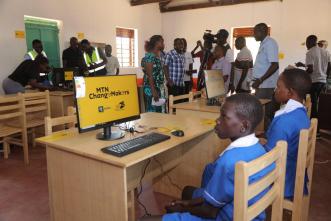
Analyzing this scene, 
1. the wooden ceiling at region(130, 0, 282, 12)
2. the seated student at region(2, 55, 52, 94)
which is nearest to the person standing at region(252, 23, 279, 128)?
the seated student at region(2, 55, 52, 94)

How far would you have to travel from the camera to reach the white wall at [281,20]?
730 centimetres

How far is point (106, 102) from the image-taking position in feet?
6.15

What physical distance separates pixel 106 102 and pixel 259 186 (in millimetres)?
1074

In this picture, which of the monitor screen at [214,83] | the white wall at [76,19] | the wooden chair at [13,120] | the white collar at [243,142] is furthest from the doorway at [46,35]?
the white collar at [243,142]

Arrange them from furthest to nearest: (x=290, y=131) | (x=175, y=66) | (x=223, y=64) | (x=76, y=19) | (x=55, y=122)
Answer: (x=76, y=19) → (x=175, y=66) → (x=223, y=64) → (x=55, y=122) → (x=290, y=131)

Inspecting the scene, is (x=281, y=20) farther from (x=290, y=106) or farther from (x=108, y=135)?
(x=108, y=135)

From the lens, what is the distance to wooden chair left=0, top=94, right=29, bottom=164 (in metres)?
3.32

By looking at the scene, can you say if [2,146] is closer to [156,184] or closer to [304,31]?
[156,184]

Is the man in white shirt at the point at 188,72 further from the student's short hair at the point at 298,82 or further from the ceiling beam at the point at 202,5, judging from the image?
the ceiling beam at the point at 202,5

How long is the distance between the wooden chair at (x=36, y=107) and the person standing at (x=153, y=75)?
1.27 metres

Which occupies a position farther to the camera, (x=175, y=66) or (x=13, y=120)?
(x=175, y=66)

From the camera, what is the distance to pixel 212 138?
2570 mm

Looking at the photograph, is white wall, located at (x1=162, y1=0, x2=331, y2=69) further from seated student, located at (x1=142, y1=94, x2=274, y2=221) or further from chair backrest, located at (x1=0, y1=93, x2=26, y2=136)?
seated student, located at (x1=142, y1=94, x2=274, y2=221)

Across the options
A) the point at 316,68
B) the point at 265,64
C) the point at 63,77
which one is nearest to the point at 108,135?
the point at 265,64
